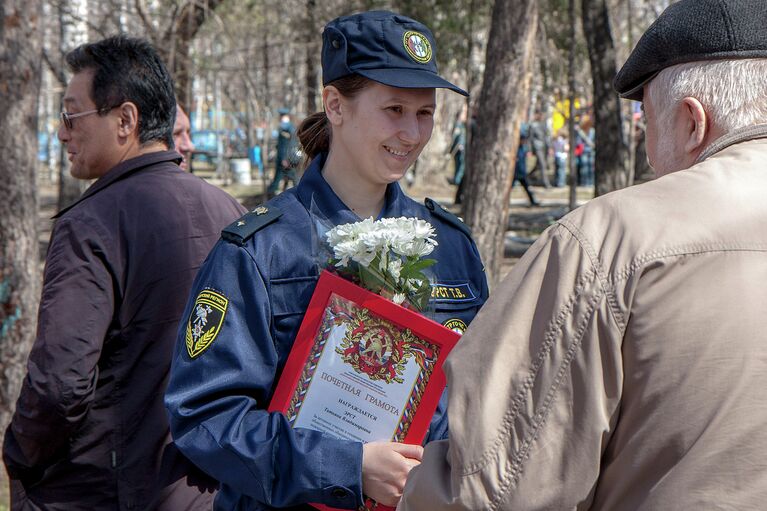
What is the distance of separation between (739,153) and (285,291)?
1.08 metres

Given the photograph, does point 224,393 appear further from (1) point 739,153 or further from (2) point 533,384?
(1) point 739,153

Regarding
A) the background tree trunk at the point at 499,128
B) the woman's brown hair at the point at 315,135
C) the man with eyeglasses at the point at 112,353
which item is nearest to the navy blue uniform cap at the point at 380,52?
the woman's brown hair at the point at 315,135

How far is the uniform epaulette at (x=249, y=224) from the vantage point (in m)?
2.26

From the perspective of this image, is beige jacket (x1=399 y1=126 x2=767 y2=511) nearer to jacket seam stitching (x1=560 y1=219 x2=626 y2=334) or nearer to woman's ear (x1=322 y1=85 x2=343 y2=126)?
jacket seam stitching (x1=560 y1=219 x2=626 y2=334)

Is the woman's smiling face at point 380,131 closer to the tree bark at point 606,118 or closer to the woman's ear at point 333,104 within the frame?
the woman's ear at point 333,104

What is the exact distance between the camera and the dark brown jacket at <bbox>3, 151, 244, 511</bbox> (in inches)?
113

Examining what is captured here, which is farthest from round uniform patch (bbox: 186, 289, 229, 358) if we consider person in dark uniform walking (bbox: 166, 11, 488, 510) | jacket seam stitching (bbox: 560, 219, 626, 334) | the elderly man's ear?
the elderly man's ear

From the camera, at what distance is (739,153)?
1.66 meters

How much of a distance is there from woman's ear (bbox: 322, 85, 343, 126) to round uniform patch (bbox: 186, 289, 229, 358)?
1.99 feet

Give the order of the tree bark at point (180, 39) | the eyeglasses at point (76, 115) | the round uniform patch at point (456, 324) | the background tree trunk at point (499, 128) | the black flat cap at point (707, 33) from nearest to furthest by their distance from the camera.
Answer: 1. the black flat cap at point (707, 33)
2. the round uniform patch at point (456, 324)
3. the eyeglasses at point (76, 115)
4. the background tree trunk at point (499, 128)
5. the tree bark at point (180, 39)

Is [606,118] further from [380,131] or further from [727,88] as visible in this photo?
[727,88]

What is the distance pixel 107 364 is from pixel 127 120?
0.88 metres

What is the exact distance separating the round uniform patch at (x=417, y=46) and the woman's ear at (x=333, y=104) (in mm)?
217

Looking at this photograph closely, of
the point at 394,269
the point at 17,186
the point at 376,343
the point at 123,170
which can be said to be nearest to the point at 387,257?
the point at 394,269
